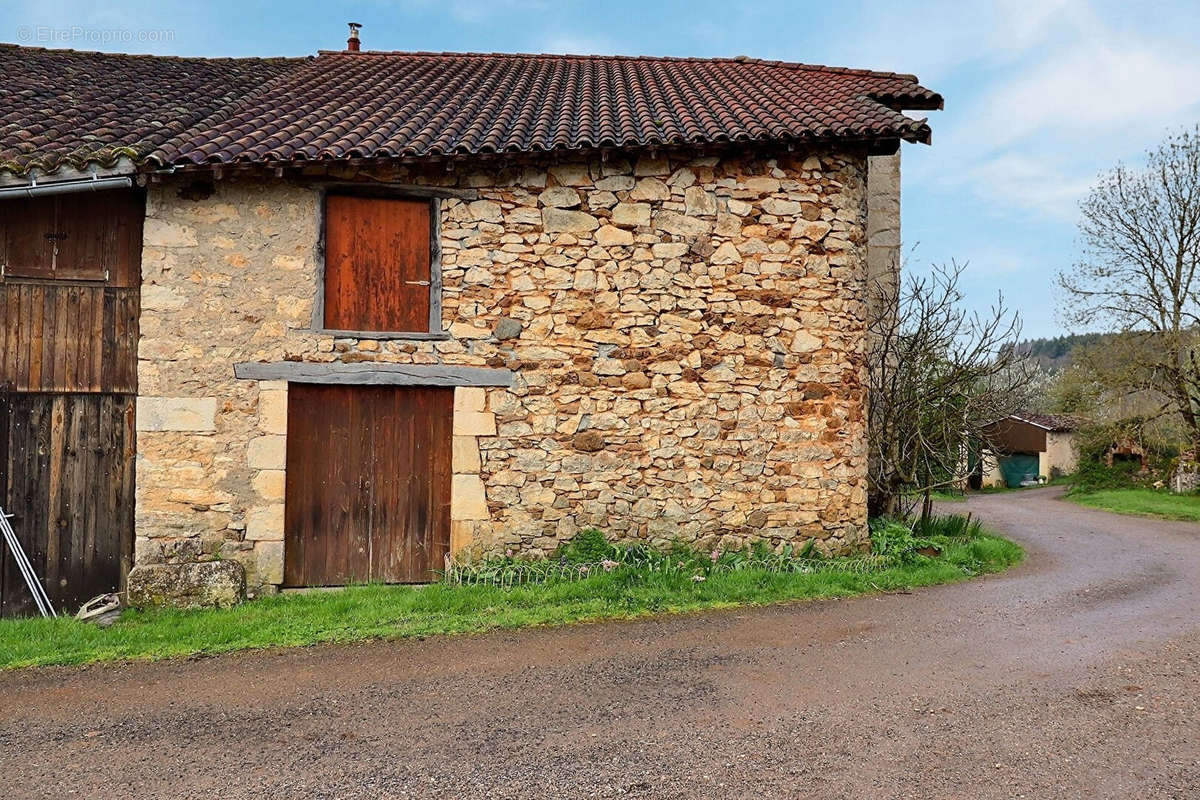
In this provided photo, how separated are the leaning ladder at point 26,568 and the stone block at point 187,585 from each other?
36.4 inches

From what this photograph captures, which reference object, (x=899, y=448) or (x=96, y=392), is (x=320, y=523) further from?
(x=899, y=448)

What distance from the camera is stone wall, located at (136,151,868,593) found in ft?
21.1

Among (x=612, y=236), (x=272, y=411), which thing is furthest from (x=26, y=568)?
(x=612, y=236)

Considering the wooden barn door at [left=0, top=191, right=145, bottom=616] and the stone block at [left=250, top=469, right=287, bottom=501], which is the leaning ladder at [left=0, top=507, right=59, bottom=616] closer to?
the wooden barn door at [left=0, top=191, right=145, bottom=616]

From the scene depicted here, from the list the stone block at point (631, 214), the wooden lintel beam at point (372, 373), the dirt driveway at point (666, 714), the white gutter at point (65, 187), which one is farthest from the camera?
the stone block at point (631, 214)

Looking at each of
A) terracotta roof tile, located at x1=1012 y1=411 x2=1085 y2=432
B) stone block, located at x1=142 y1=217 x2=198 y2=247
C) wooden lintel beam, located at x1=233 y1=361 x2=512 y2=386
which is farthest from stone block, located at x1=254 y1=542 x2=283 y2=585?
terracotta roof tile, located at x1=1012 y1=411 x2=1085 y2=432

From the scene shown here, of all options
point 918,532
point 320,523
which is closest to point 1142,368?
point 918,532

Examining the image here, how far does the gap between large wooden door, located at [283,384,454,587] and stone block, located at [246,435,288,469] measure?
13 centimetres

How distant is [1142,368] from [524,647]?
19.4 metres

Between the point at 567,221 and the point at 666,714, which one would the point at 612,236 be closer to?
the point at 567,221

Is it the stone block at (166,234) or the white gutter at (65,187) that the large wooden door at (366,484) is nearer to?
the stone block at (166,234)

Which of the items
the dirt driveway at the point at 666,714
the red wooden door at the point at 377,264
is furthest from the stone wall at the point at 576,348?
the dirt driveway at the point at 666,714

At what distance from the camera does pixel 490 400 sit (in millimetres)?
6816

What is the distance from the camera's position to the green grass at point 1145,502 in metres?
15.2
